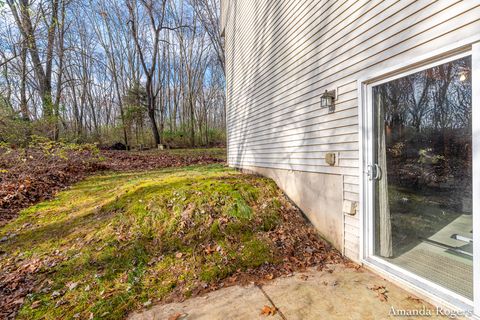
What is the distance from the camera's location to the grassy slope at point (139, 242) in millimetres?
2578

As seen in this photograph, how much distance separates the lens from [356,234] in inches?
116

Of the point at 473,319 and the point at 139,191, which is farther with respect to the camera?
the point at 139,191

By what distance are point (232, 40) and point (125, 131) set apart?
10.8m

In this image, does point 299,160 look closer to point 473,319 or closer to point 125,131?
point 473,319

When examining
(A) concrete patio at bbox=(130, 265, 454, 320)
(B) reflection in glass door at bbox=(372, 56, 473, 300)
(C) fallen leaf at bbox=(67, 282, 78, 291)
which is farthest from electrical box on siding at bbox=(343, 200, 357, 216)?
(C) fallen leaf at bbox=(67, 282, 78, 291)

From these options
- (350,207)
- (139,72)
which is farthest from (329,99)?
(139,72)

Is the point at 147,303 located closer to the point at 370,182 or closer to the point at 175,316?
the point at 175,316

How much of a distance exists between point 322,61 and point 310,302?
3171 mm

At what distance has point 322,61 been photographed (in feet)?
11.7

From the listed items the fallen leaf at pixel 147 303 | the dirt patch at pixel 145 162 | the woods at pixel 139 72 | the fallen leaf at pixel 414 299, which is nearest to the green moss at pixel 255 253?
the fallen leaf at pixel 147 303

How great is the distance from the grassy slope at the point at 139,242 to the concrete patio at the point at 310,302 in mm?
313

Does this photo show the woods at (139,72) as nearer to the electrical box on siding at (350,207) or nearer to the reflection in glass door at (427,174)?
the electrical box on siding at (350,207)

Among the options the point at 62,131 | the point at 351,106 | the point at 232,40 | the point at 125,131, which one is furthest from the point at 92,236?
the point at 125,131

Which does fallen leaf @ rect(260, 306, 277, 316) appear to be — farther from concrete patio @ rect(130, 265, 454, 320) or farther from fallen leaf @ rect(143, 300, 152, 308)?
fallen leaf @ rect(143, 300, 152, 308)
